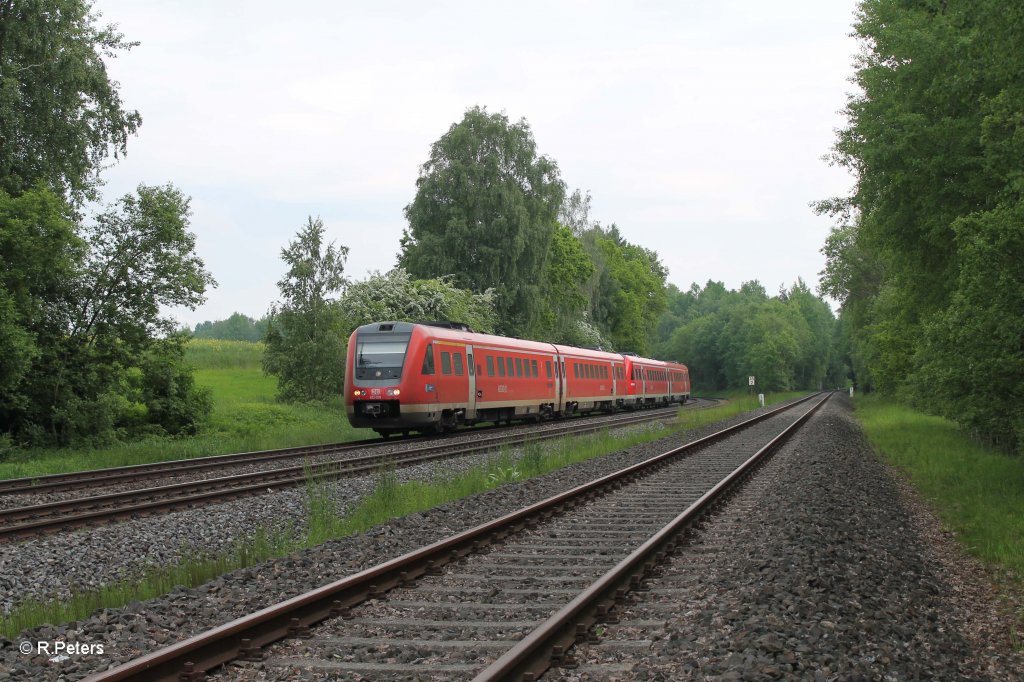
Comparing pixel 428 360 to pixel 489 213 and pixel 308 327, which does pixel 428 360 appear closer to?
pixel 308 327

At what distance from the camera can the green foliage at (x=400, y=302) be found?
121ft

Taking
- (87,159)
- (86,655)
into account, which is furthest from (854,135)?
(87,159)

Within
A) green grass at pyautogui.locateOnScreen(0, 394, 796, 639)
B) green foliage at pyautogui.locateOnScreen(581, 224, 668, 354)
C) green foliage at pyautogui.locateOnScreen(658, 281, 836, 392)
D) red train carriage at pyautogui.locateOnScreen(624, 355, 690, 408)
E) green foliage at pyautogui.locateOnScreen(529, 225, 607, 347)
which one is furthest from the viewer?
green foliage at pyautogui.locateOnScreen(658, 281, 836, 392)

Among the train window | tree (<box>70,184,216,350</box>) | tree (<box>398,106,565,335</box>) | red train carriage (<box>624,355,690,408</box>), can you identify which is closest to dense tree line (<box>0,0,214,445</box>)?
tree (<box>70,184,216,350</box>)

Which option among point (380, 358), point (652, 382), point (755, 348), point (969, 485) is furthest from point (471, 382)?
point (755, 348)

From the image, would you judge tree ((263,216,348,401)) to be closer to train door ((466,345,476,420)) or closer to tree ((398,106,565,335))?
train door ((466,345,476,420))

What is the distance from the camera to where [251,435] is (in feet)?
84.9

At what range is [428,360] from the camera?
23.2 meters

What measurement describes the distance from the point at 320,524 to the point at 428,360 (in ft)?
43.8

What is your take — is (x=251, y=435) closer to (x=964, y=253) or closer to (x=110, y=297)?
(x=110, y=297)

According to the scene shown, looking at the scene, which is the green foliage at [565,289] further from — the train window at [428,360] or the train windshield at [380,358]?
the train windshield at [380,358]

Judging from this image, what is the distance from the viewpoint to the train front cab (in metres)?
22.5

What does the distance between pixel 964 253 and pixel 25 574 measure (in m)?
12.2

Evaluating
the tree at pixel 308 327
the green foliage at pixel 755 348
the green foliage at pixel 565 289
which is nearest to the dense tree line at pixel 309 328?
the tree at pixel 308 327
